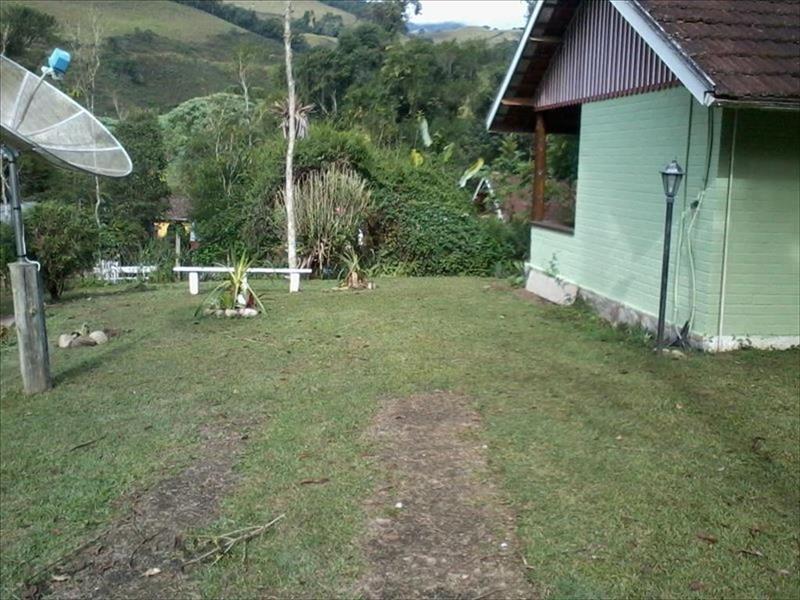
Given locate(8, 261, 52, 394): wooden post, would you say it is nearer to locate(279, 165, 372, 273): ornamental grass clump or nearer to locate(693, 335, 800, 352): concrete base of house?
locate(693, 335, 800, 352): concrete base of house

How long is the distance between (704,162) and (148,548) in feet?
20.0

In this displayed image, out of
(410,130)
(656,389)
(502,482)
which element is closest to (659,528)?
(502,482)

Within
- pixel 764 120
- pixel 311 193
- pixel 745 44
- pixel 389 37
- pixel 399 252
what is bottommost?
pixel 399 252

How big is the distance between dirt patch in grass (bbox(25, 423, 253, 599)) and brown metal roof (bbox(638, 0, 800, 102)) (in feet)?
16.7

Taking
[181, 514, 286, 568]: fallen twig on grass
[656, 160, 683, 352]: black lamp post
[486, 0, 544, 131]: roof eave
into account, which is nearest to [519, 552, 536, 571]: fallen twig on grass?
[181, 514, 286, 568]: fallen twig on grass

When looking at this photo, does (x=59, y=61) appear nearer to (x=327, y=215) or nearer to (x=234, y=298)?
(x=234, y=298)

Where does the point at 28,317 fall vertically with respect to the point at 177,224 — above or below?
above

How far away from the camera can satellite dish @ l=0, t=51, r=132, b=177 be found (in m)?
7.41

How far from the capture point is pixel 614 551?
401 cm

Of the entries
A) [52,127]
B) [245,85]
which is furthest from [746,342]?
[245,85]

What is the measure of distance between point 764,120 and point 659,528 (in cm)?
482

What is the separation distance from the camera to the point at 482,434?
575 cm

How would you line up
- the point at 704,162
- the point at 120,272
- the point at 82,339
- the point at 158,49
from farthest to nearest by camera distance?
the point at 158,49
the point at 120,272
the point at 82,339
the point at 704,162

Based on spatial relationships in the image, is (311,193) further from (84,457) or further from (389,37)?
(389,37)
